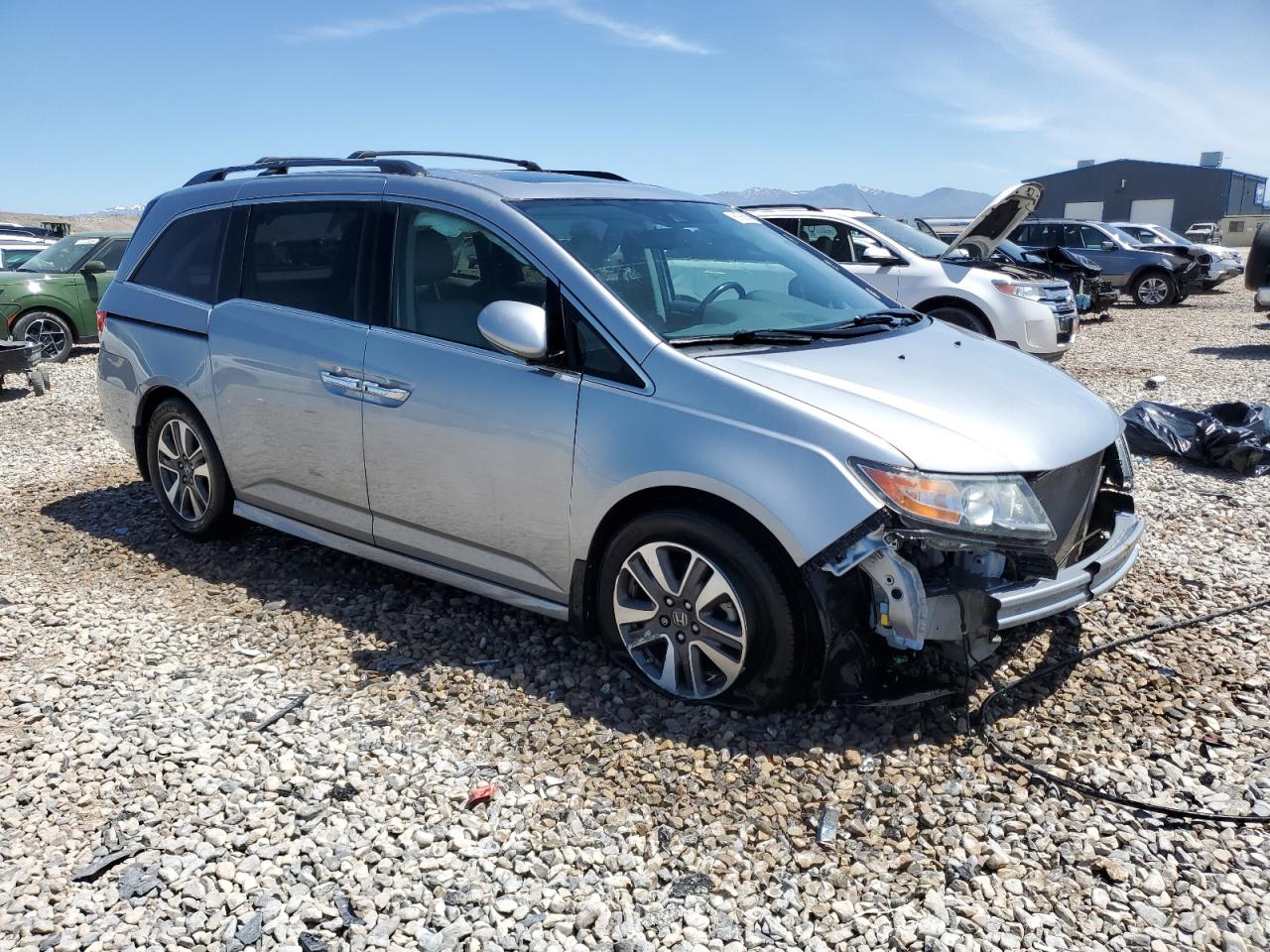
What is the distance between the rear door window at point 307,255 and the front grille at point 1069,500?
292cm

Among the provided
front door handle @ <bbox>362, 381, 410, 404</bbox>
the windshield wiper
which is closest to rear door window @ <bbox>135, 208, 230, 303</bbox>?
front door handle @ <bbox>362, 381, 410, 404</bbox>

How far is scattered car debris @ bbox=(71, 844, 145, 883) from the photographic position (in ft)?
9.14

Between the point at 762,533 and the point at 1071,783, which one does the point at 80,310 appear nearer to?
the point at 762,533

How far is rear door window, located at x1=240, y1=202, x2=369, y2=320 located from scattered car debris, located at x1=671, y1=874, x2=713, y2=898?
109 inches

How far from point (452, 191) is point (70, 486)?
4299 millimetres

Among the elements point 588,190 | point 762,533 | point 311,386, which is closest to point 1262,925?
point 762,533

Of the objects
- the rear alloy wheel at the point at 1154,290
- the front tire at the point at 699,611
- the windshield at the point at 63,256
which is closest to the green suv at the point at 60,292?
the windshield at the point at 63,256

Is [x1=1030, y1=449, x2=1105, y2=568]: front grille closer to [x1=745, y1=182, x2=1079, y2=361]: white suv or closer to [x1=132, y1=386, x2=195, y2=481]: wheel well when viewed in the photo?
[x1=132, y1=386, x2=195, y2=481]: wheel well

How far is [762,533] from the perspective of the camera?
3244mm

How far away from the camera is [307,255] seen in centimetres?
454

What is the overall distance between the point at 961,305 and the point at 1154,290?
39.6 feet

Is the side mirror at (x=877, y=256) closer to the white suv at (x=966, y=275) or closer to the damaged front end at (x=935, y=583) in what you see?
the white suv at (x=966, y=275)

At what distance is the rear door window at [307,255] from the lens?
4340 millimetres

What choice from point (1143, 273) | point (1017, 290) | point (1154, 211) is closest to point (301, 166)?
point (1017, 290)
